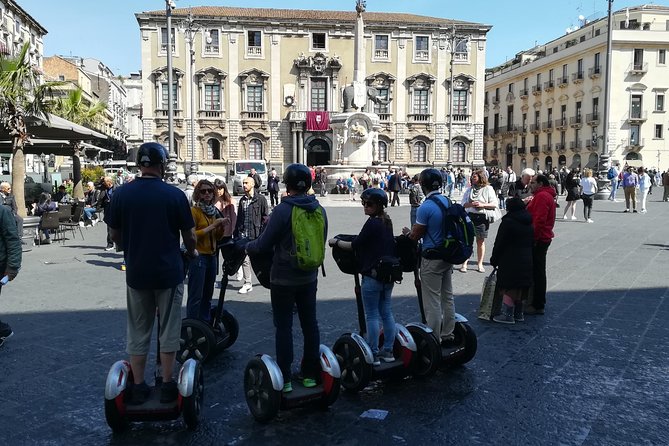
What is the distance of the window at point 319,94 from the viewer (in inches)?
2063

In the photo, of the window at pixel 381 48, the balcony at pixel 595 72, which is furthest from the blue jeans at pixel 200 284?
the balcony at pixel 595 72

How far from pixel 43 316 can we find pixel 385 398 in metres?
4.53

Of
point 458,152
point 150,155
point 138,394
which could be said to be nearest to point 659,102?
point 458,152

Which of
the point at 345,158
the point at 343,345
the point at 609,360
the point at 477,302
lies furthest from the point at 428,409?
the point at 345,158

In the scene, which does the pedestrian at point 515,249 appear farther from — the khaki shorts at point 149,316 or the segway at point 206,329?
the khaki shorts at point 149,316

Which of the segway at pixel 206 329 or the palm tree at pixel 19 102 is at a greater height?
the palm tree at pixel 19 102

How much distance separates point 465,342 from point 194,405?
8.02 ft

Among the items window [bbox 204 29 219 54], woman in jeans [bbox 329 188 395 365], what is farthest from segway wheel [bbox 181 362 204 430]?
window [bbox 204 29 219 54]

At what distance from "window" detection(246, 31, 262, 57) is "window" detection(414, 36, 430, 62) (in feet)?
46.6

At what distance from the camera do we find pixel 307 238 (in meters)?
3.93

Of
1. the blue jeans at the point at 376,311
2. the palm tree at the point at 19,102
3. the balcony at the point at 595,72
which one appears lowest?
the blue jeans at the point at 376,311

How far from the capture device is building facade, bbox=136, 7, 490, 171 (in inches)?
1983

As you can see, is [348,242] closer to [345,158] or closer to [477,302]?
[477,302]

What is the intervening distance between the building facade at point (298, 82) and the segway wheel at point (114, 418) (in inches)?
1879
